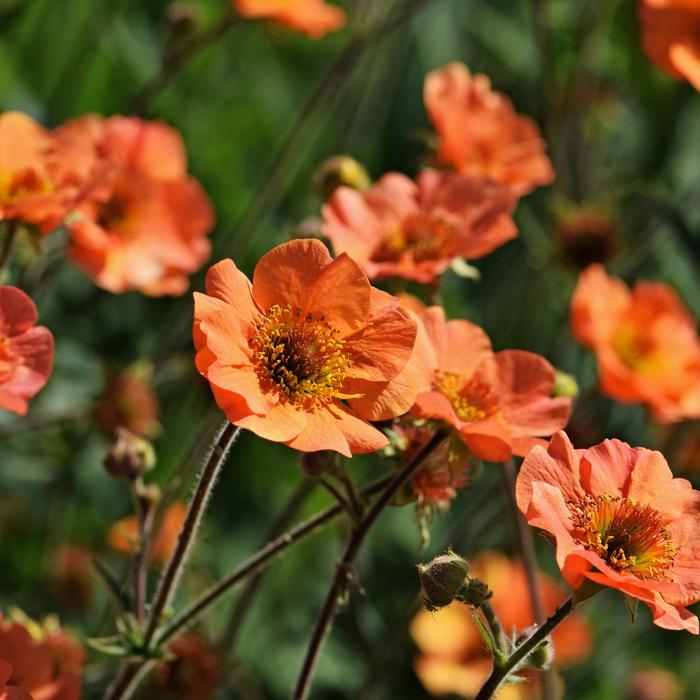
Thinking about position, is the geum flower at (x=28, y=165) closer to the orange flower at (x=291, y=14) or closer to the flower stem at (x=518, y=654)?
the orange flower at (x=291, y=14)

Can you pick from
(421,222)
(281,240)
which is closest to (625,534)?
(421,222)

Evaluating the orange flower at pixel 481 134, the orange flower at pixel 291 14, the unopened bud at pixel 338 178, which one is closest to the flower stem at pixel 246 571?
the unopened bud at pixel 338 178

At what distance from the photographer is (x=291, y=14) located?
2.11 meters

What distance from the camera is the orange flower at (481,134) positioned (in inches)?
71.5

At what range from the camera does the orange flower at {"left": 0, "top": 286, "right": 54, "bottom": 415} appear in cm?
119

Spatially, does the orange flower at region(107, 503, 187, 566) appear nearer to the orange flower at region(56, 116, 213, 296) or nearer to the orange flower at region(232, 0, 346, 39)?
the orange flower at region(56, 116, 213, 296)

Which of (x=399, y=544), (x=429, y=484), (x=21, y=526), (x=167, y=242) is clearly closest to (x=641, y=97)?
(x=399, y=544)

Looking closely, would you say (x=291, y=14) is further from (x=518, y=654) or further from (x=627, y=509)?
(x=518, y=654)

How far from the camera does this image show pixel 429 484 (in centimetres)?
128

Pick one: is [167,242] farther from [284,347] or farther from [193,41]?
[284,347]

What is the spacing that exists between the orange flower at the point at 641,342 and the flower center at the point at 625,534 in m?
0.74

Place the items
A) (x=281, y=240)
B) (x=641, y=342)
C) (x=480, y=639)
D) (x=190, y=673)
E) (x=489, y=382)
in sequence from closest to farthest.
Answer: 1. (x=489, y=382)
2. (x=190, y=673)
3. (x=641, y=342)
4. (x=480, y=639)
5. (x=281, y=240)

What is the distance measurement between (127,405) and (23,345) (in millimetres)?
748

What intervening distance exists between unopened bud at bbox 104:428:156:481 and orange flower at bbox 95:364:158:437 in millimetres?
548
